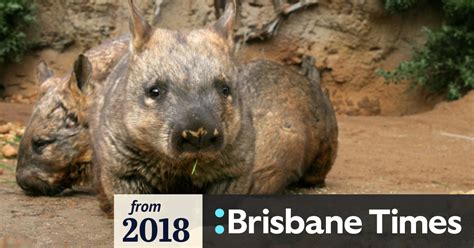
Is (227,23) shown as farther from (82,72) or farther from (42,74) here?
(42,74)

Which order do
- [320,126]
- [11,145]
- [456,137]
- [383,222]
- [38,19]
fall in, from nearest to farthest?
[383,222] < [320,126] < [11,145] < [456,137] < [38,19]

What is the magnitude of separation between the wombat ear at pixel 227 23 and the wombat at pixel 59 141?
1347mm

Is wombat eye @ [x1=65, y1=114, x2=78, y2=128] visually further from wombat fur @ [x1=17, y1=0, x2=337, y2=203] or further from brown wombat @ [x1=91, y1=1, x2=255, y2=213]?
brown wombat @ [x1=91, y1=1, x2=255, y2=213]

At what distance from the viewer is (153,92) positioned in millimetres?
4195

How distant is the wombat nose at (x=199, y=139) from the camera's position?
3857 millimetres

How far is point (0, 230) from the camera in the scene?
4.68 m

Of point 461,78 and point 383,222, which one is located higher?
point 461,78

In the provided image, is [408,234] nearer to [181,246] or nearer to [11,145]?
[181,246]

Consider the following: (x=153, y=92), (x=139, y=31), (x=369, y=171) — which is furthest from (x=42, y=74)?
(x=369, y=171)

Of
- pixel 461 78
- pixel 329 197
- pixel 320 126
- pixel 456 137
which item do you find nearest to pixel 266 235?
pixel 329 197

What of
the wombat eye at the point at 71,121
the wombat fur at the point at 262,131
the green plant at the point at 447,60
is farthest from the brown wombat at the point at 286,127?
the green plant at the point at 447,60

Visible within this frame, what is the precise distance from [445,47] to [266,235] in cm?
610

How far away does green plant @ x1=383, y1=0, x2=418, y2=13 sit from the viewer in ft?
32.6

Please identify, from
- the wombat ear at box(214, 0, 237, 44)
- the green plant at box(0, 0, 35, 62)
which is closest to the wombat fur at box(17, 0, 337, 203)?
the wombat ear at box(214, 0, 237, 44)
